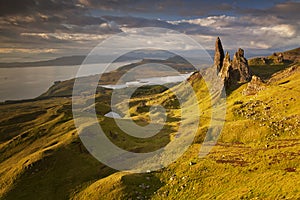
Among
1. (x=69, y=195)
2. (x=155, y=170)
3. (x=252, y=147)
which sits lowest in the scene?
(x=69, y=195)

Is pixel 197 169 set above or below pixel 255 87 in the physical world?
below

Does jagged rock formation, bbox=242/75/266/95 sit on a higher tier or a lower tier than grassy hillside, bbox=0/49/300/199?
higher

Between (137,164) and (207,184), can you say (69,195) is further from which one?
(207,184)

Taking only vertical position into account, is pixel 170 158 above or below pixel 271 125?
below

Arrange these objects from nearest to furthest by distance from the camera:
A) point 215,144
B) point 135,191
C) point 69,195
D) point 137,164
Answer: point 135,191, point 69,195, point 137,164, point 215,144

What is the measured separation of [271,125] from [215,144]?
21727mm

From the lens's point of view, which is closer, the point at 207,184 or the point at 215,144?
the point at 207,184

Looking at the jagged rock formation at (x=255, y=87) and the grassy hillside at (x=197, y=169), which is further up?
the jagged rock formation at (x=255, y=87)

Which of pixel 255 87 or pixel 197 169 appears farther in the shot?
pixel 255 87

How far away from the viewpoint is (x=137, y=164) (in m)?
90.2

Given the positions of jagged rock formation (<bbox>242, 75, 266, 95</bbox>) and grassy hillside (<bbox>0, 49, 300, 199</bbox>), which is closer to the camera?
grassy hillside (<bbox>0, 49, 300, 199</bbox>)

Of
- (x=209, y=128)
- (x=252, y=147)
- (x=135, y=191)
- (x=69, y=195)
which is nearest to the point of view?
(x=135, y=191)

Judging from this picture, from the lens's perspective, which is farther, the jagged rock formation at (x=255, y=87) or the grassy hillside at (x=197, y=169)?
the jagged rock formation at (x=255, y=87)

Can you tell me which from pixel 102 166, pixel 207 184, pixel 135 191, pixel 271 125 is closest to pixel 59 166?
pixel 102 166
